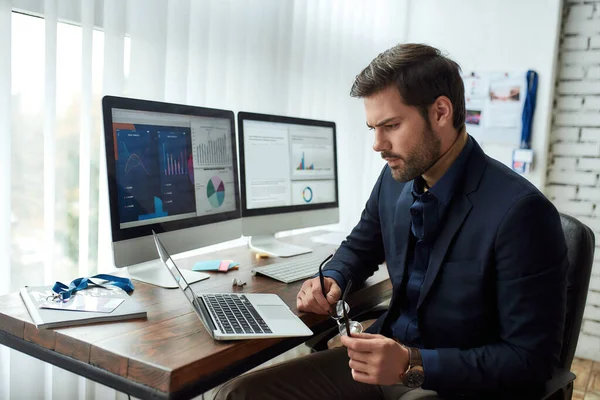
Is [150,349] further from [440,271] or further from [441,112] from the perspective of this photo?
[441,112]

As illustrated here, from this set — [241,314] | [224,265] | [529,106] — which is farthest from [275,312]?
[529,106]

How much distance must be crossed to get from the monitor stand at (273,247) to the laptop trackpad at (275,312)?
1.93 ft

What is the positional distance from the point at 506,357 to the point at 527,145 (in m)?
2.30

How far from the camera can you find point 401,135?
4.43ft

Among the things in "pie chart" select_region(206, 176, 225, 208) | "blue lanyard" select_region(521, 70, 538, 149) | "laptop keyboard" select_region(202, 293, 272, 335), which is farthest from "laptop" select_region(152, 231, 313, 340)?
"blue lanyard" select_region(521, 70, 538, 149)

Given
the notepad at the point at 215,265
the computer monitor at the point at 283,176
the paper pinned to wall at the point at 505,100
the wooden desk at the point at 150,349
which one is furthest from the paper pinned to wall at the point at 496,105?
the wooden desk at the point at 150,349

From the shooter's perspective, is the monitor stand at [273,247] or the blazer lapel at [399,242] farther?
the monitor stand at [273,247]

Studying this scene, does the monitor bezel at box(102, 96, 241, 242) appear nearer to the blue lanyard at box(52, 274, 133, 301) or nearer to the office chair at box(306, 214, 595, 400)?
the blue lanyard at box(52, 274, 133, 301)

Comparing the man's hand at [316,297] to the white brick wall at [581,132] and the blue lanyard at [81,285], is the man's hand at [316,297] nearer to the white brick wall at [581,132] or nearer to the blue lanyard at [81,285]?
the blue lanyard at [81,285]

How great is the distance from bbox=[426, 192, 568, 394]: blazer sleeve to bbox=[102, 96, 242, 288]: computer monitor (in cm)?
80

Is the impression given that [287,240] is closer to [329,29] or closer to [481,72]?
[329,29]

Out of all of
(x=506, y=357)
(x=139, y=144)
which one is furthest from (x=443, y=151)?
(x=139, y=144)

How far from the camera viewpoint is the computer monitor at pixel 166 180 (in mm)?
1428

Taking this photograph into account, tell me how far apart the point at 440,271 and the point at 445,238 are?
3.2 inches
